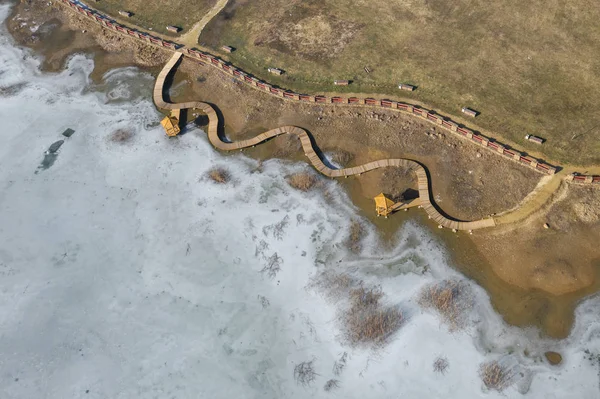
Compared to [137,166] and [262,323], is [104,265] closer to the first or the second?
[137,166]

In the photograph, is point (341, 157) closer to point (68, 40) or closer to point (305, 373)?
point (305, 373)

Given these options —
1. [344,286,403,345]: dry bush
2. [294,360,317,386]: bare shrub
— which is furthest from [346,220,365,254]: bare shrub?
[294,360,317,386]: bare shrub

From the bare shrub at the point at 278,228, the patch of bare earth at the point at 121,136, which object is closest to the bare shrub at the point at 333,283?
the bare shrub at the point at 278,228

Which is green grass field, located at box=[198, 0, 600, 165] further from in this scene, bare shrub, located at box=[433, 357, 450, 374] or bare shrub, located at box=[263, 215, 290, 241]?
bare shrub, located at box=[433, 357, 450, 374]

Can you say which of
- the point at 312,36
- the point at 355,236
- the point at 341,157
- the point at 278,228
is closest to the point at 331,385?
the point at 355,236

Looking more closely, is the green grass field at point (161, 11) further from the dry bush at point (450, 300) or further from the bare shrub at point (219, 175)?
the dry bush at point (450, 300)

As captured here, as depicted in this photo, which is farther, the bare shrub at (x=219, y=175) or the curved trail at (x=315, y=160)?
the bare shrub at (x=219, y=175)

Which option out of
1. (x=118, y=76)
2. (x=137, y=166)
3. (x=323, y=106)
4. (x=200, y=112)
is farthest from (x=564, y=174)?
(x=118, y=76)
